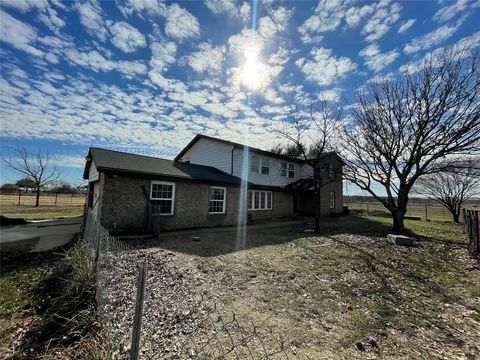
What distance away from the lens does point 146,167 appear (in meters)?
12.9

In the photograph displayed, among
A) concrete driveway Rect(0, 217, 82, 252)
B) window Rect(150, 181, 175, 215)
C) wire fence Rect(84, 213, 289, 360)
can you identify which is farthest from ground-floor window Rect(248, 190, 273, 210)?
wire fence Rect(84, 213, 289, 360)

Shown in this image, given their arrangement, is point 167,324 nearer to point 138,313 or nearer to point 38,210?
point 138,313

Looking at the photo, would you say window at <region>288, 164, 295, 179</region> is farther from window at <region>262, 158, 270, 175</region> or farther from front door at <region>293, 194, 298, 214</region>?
window at <region>262, 158, 270, 175</region>

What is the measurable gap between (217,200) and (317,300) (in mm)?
11128

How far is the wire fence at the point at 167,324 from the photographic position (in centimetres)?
324

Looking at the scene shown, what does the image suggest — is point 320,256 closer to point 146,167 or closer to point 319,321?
point 319,321

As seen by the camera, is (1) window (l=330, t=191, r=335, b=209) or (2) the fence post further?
(1) window (l=330, t=191, r=335, b=209)

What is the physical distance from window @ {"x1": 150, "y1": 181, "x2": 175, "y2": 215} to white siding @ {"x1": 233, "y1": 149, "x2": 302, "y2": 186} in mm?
6844

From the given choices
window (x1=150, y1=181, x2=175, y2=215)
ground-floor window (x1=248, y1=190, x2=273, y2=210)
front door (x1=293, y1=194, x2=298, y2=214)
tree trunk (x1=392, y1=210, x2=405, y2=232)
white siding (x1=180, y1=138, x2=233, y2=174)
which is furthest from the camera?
front door (x1=293, y1=194, x2=298, y2=214)

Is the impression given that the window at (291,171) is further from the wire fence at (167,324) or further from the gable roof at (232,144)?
the wire fence at (167,324)

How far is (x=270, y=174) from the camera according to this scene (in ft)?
70.0

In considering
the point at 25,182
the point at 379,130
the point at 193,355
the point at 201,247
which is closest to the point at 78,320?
the point at 193,355

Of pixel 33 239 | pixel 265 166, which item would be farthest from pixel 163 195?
pixel 265 166

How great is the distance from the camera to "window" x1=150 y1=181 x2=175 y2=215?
1255 cm
